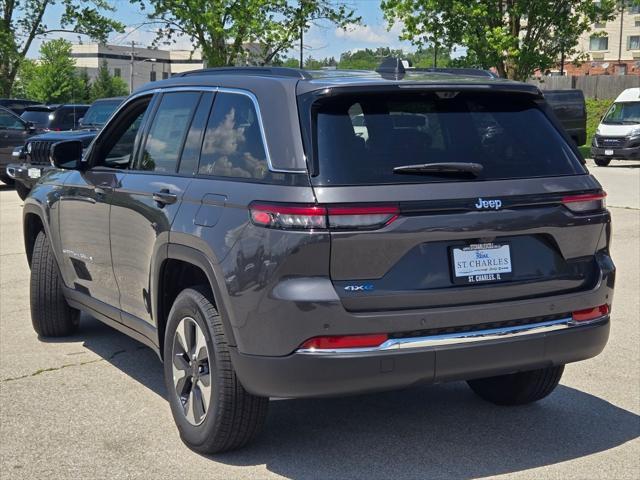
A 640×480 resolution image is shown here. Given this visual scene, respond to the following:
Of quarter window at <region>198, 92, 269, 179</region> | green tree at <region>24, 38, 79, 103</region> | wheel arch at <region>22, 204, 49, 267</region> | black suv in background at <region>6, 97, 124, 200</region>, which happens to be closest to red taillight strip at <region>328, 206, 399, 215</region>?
quarter window at <region>198, 92, 269, 179</region>

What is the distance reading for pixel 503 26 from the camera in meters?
34.0

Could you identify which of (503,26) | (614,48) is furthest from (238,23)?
(614,48)

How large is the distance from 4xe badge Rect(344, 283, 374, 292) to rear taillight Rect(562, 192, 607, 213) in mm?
1081

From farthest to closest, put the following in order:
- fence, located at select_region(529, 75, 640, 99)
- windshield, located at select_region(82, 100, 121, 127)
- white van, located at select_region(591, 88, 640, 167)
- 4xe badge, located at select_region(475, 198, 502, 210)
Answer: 1. fence, located at select_region(529, 75, 640, 99)
2. white van, located at select_region(591, 88, 640, 167)
3. windshield, located at select_region(82, 100, 121, 127)
4. 4xe badge, located at select_region(475, 198, 502, 210)

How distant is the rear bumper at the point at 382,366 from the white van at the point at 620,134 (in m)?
24.8

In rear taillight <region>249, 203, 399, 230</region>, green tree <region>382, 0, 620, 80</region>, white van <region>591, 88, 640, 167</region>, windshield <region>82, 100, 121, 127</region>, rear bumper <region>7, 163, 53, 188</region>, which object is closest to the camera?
rear taillight <region>249, 203, 399, 230</region>

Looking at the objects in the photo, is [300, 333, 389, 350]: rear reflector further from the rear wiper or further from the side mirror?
the side mirror

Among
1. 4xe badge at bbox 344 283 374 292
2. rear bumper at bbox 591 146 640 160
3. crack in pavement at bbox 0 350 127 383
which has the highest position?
4xe badge at bbox 344 283 374 292

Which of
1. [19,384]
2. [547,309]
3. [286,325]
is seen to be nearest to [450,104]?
[547,309]

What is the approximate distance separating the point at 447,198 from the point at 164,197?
4.93 ft

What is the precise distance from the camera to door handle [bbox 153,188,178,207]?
A: 4773 mm

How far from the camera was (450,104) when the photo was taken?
446cm

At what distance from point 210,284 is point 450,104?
138 cm

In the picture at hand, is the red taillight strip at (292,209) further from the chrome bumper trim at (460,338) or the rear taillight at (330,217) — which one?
the chrome bumper trim at (460,338)
